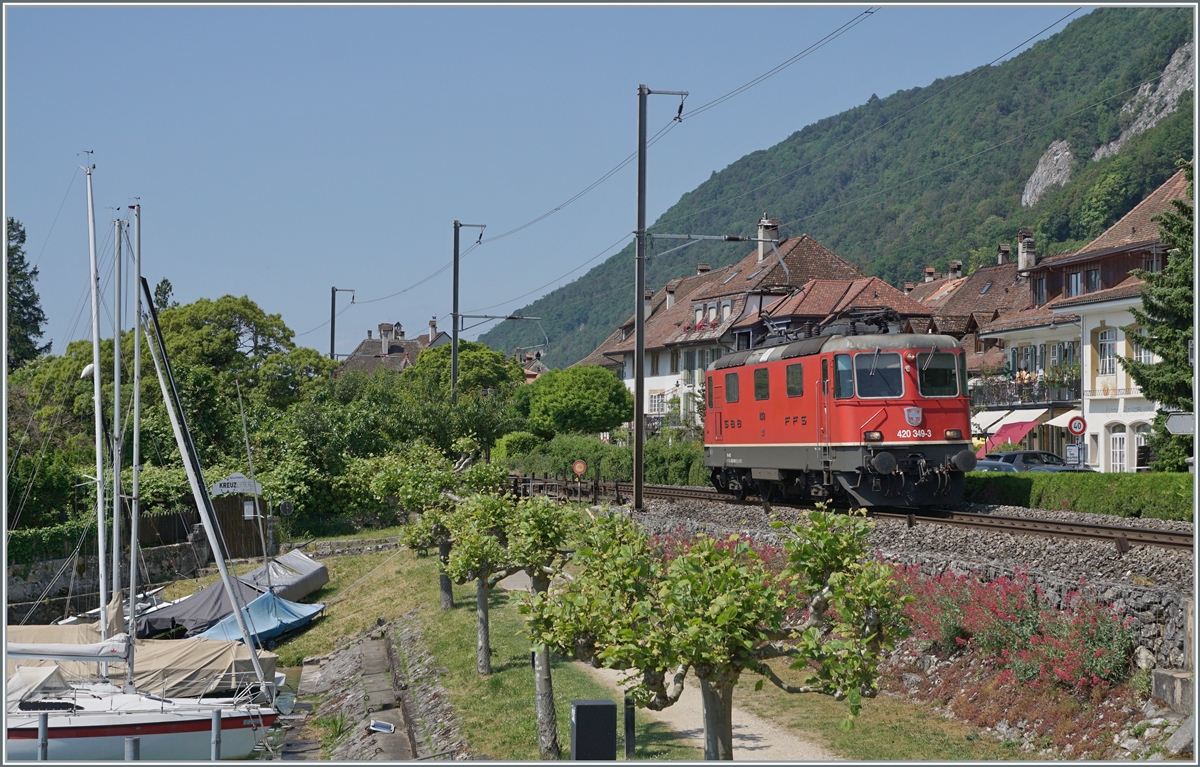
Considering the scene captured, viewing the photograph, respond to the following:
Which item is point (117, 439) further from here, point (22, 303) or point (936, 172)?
point (936, 172)

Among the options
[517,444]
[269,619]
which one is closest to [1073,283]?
[517,444]

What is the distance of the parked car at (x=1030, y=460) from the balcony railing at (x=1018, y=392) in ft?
12.8

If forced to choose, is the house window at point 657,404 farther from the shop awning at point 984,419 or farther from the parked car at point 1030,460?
the parked car at point 1030,460

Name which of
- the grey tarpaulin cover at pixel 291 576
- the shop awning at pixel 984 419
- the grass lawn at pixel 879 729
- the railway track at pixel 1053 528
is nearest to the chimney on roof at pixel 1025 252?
the shop awning at pixel 984 419

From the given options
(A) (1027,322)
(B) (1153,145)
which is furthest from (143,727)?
(B) (1153,145)

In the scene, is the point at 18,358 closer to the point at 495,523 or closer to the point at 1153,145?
the point at 495,523

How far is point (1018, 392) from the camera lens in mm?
46812

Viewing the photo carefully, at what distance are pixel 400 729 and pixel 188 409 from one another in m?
26.8

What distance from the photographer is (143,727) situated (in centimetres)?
1877

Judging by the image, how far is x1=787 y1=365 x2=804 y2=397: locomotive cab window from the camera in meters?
23.8

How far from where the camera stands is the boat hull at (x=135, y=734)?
18219mm

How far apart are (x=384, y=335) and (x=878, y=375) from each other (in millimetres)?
111404

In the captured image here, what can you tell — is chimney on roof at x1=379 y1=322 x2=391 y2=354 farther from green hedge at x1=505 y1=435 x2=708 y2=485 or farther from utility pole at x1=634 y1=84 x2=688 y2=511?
utility pole at x1=634 y1=84 x2=688 y2=511

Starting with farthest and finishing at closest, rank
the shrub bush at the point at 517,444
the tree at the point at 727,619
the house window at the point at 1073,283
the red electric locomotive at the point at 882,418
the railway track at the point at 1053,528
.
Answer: the shrub bush at the point at 517,444 < the house window at the point at 1073,283 < the red electric locomotive at the point at 882,418 < the railway track at the point at 1053,528 < the tree at the point at 727,619
